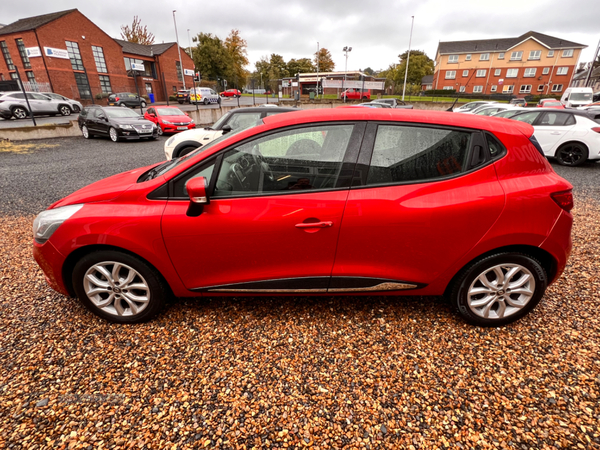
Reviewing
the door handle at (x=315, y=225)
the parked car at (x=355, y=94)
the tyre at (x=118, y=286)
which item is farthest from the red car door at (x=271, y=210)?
the parked car at (x=355, y=94)

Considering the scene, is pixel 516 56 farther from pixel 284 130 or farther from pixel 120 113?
pixel 284 130

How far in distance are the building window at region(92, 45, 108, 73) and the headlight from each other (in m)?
40.6

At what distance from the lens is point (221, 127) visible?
7.04 m

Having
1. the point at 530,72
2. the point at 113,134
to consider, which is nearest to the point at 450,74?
the point at 530,72

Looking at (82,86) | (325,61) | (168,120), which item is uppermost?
(325,61)

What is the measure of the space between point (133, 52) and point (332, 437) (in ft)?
157

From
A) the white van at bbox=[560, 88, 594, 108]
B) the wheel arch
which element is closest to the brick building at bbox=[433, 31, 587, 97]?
the white van at bbox=[560, 88, 594, 108]

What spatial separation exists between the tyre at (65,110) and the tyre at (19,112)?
1932 millimetres

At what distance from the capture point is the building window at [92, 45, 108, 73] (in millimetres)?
33031

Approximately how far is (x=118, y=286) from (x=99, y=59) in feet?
137

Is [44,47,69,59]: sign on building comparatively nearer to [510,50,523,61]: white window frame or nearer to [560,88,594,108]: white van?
[560,88,594,108]: white van

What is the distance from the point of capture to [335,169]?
7.19ft

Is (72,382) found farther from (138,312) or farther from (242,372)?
(242,372)

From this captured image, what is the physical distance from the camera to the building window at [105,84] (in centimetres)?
3281
